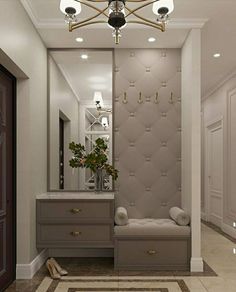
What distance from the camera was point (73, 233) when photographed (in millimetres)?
3957

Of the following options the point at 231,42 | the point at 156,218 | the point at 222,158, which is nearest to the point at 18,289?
the point at 156,218

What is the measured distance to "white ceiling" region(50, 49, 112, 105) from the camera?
15.0 feet

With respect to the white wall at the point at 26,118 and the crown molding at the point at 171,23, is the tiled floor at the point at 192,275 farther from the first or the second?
the crown molding at the point at 171,23

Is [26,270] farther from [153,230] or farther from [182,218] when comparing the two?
[182,218]

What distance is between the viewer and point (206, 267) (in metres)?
4.09

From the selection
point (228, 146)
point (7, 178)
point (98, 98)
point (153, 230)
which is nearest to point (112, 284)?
point (153, 230)

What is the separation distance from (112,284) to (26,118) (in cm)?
190

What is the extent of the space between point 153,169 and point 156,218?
2.04 feet

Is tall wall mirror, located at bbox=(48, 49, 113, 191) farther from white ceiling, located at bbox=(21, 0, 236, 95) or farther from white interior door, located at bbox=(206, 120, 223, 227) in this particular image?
white interior door, located at bbox=(206, 120, 223, 227)

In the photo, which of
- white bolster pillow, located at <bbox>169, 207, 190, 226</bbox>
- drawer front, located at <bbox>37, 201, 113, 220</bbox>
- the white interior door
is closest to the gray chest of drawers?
drawer front, located at <bbox>37, 201, 113, 220</bbox>

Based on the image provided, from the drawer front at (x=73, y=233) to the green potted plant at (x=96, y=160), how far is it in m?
0.59

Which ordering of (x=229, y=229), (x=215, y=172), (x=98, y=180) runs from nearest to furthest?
1. (x=98, y=180)
2. (x=229, y=229)
3. (x=215, y=172)

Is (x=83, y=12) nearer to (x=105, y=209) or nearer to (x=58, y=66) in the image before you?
(x=58, y=66)

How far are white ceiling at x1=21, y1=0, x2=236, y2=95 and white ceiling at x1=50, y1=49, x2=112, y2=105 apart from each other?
13 centimetres
